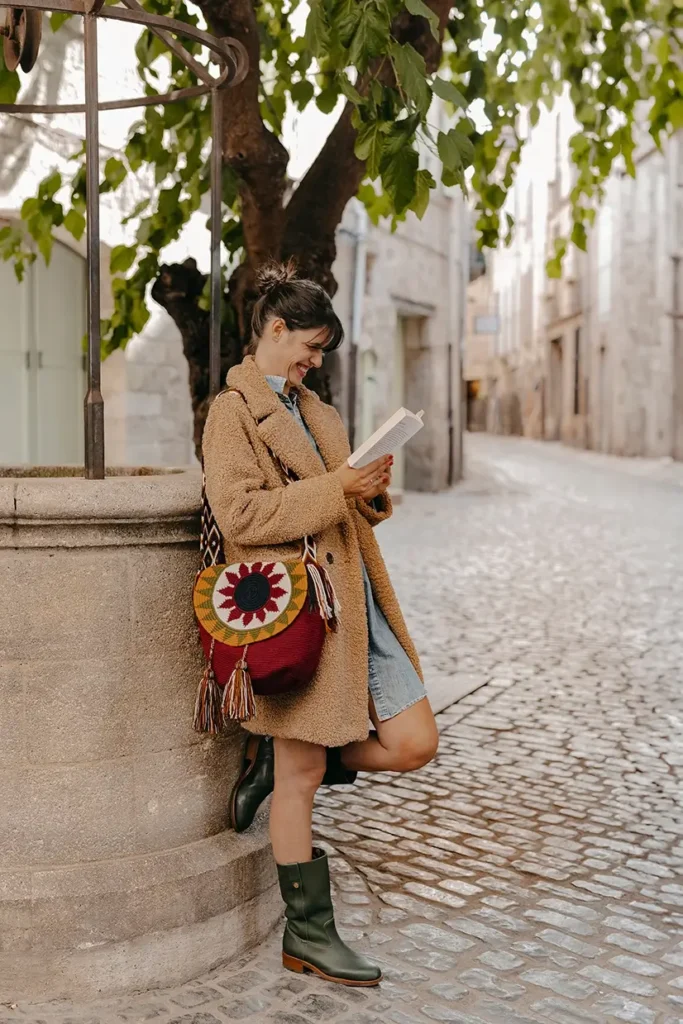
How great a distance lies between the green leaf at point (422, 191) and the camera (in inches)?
131

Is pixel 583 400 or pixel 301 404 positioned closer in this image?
pixel 301 404

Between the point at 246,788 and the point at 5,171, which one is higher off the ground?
the point at 5,171

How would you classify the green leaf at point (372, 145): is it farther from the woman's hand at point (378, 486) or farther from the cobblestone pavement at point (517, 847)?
the cobblestone pavement at point (517, 847)

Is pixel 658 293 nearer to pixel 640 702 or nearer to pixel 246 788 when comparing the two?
pixel 640 702

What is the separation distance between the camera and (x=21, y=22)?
3.45 metres

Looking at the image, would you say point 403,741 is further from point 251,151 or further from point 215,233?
point 251,151

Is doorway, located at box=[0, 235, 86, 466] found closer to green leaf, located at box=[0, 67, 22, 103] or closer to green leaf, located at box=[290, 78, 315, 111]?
green leaf, located at box=[290, 78, 315, 111]

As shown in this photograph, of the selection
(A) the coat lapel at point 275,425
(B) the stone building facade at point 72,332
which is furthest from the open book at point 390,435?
(B) the stone building facade at point 72,332

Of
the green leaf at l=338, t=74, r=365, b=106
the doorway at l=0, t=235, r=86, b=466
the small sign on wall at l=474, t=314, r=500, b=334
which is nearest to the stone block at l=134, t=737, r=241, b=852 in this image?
the green leaf at l=338, t=74, r=365, b=106

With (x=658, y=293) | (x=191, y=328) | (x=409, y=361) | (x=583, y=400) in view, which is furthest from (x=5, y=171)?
(x=583, y=400)

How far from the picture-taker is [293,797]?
9.64 feet

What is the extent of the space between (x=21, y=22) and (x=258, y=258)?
1.55m

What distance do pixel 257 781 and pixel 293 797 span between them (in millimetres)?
260

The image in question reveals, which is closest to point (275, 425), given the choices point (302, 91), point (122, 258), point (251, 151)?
point (251, 151)
